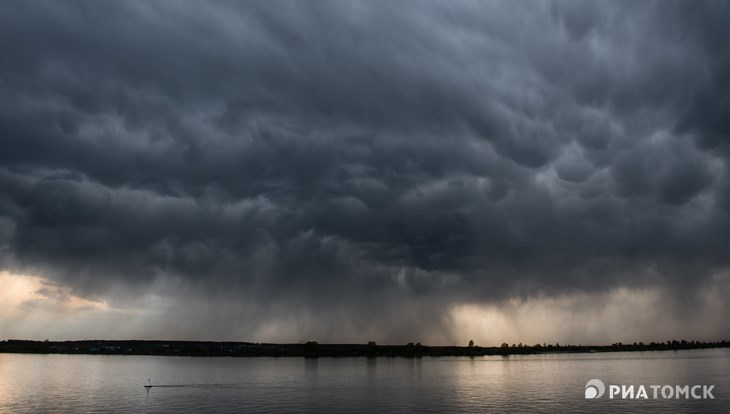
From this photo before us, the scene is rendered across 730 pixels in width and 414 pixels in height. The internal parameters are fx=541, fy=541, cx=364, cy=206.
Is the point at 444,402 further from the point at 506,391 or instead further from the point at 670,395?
the point at 670,395

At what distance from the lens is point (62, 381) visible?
130 m

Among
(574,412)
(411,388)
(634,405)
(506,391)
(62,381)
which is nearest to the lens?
(574,412)

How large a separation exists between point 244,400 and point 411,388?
128ft

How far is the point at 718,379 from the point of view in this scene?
124 metres

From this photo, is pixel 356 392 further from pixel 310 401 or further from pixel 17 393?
pixel 17 393

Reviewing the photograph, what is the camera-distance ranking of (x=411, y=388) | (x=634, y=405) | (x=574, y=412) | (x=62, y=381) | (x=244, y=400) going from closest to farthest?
(x=574, y=412) < (x=634, y=405) < (x=244, y=400) < (x=411, y=388) < (x=62, y=381)

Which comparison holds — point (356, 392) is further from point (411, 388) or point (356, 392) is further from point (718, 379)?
point (718, 379)

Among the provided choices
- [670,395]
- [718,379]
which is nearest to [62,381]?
[670,395]

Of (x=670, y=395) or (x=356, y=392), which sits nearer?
(x=670, y=395)

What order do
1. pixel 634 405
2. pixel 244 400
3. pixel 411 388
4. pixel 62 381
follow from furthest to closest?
pixel 62 381, pixel 411 388, pixel 244 400, pixel 634 405

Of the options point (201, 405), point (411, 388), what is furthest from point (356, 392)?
point (201, 405)

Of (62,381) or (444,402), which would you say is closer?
(444,402)

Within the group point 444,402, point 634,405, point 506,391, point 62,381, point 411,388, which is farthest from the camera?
point 62,381

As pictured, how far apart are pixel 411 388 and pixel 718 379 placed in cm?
7122
